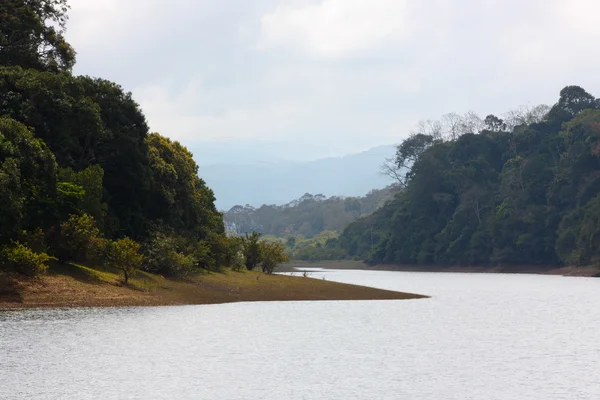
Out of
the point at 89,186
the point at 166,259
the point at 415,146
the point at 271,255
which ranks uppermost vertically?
the point at 415,146

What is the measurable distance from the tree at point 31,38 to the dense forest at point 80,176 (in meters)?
Result: 0.09

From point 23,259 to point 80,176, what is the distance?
11.0 metres

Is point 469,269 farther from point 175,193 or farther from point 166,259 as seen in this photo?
point 166,259

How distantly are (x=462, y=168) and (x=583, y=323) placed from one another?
4309 inches

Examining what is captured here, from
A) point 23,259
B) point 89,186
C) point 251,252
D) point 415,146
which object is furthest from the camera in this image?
point 415,146

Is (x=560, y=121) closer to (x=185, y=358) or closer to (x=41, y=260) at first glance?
(x=41, y=260)

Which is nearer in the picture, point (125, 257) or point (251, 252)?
point (125, 257)

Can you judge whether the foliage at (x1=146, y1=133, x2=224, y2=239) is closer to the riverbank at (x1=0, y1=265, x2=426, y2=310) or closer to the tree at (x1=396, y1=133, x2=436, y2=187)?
the riverbank at (x1=0, y1=265, x2=426, y2=310)

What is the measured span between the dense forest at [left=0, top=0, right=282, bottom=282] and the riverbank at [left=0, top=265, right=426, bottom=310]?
126cm

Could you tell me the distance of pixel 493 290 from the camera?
80.2 m

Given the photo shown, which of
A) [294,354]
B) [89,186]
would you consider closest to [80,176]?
[89,186]

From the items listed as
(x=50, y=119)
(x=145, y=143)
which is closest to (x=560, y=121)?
(x=145, y=143)

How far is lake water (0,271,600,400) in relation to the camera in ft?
80.1

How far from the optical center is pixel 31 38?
66500 millimetres
